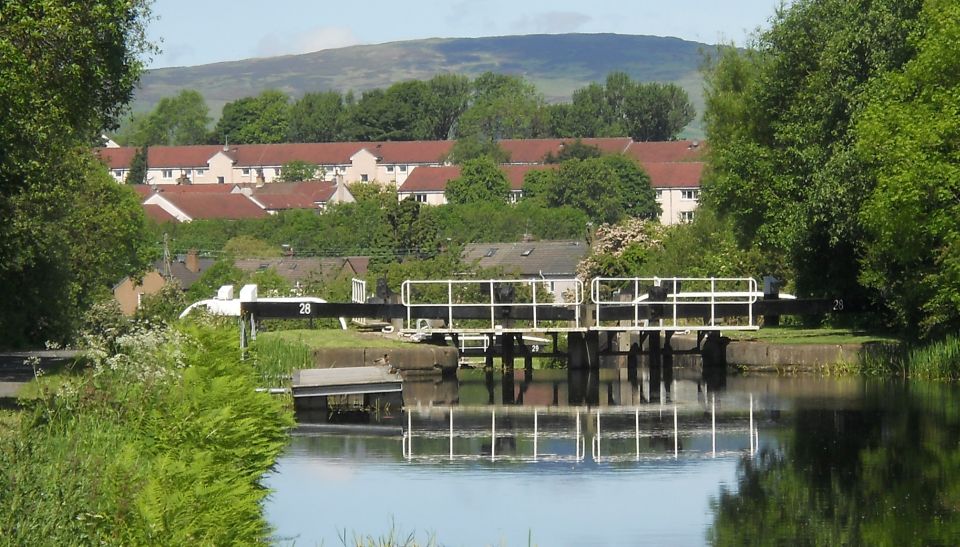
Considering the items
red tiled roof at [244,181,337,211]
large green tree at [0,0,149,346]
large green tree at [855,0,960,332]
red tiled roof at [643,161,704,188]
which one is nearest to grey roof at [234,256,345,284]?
large green tree at [0,0,149,346]

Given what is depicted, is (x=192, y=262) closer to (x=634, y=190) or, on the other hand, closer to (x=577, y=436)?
(x=634, y=190)

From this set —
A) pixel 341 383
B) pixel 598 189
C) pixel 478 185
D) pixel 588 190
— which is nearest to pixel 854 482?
pixel 341 383

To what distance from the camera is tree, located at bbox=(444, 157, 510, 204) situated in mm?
173750

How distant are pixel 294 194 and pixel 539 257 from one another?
88091 mm

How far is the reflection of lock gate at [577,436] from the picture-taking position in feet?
84.9

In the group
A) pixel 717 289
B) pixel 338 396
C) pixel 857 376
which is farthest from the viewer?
pixel 717 289

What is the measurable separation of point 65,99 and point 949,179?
1693 centimetres

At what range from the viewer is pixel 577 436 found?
28.6 m

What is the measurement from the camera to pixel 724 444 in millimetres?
27172

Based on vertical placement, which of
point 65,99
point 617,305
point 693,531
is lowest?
point 693,531

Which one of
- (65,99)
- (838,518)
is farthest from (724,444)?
(65,99)

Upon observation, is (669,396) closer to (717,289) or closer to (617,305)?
(617,305)

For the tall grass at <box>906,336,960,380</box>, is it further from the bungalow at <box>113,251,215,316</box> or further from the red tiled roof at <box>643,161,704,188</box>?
the red tiled roof at <box>643,161,704,188</box>

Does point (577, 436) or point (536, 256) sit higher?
point (536, 256)
